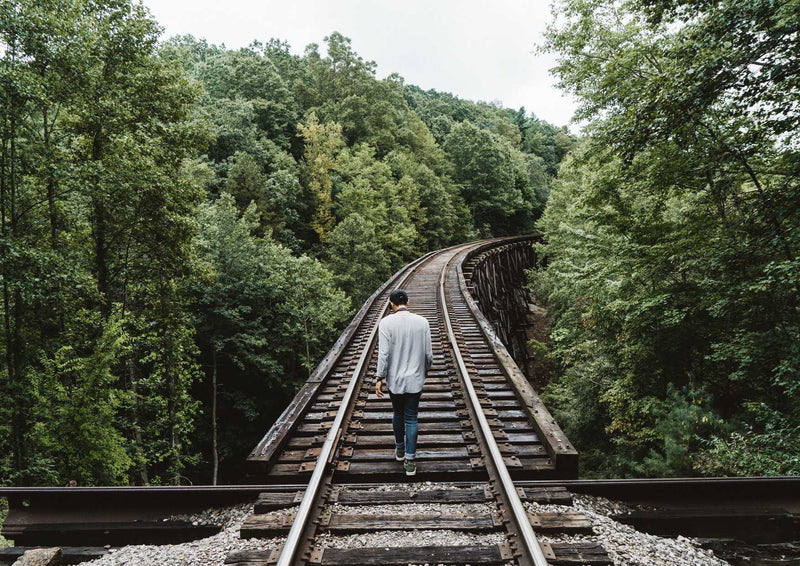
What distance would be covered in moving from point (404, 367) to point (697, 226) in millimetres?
5791

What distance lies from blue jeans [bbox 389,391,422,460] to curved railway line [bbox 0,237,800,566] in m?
0.20

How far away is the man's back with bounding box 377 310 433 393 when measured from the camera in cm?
357

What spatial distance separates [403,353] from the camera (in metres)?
3.61

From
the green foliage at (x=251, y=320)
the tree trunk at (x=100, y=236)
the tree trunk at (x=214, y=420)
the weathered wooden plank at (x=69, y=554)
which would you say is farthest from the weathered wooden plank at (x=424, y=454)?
the tree trunk at (x=214, y=420)

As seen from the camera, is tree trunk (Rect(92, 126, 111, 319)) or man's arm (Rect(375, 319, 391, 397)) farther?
tree trunk (Rect(92, 126, 111, 319))

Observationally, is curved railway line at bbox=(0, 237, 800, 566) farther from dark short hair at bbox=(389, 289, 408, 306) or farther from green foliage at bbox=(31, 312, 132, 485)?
green foliage at bbox=(31, 312, 132, 485)

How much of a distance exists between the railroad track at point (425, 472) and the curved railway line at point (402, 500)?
1 centimetres

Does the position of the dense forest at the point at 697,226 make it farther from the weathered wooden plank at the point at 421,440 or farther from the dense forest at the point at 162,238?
the dense forest at the point at 162,238

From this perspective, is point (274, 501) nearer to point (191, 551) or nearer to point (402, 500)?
point (191, 551)

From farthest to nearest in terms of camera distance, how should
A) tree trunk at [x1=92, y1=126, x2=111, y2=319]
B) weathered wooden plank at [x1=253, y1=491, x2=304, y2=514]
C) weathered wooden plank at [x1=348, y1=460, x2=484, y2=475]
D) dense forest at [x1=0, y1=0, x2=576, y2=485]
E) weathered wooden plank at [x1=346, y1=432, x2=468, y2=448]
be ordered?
tree trunk at [x1=92, y1=126, x2=111, y2=319]
dense forest at [x1=0, y1=0, x2=576, y2=485]
weathered wooden plank at [x1=346, y1=432, x2=468, y2=448]
weathered wooden plank at [x1=348, y1=460, x2=484, y2=475]
weathered wooden plank at [x1=253, y1=491, x2=304, y2=514]

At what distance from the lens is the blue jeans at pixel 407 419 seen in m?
3.54

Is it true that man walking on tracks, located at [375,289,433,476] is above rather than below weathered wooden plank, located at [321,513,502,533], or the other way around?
above

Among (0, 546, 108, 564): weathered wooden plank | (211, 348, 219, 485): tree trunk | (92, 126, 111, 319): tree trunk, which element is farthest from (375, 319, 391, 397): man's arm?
(211, 348, 219, 485): tree trunk

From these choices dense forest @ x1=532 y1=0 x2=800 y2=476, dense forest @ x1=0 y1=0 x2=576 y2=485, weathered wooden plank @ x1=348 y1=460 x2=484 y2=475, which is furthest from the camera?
dense forest @ x1=0 y1=0 x2=576 y2=485
